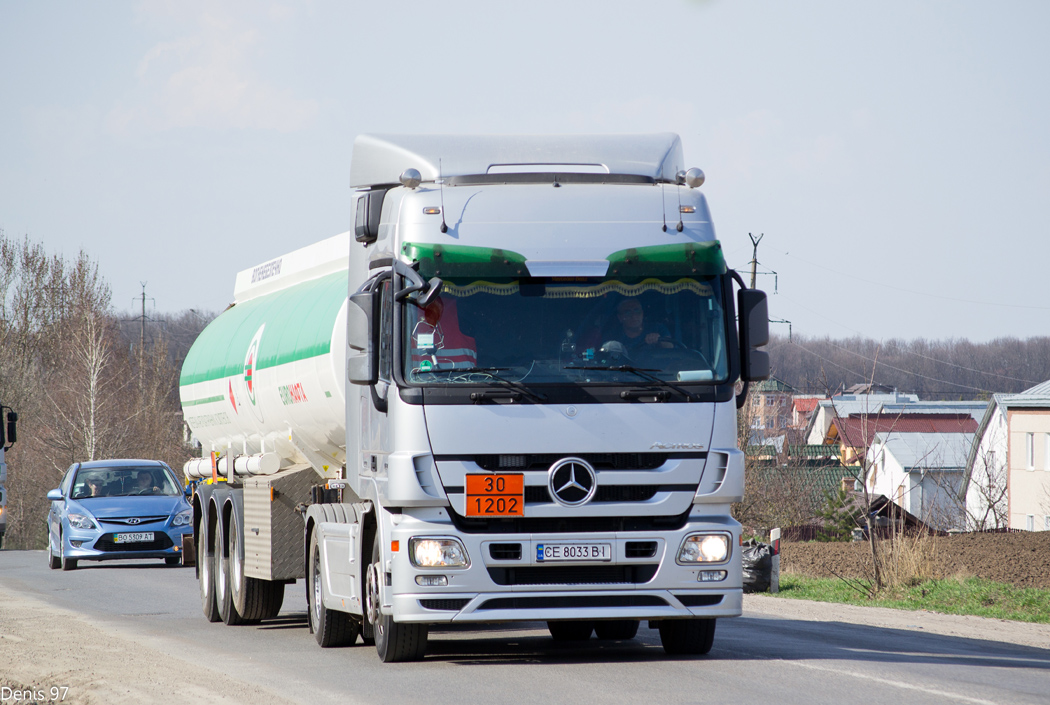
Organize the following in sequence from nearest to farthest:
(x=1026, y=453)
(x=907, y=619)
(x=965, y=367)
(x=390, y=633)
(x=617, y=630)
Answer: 1. (x=390, y=633)
2. (x=617, y=630)
3. (x=907, y=619)
4. (x=1026, y=453)
5. (x=965, y=367)

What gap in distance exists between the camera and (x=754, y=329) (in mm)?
8875

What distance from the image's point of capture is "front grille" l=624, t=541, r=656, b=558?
8.70 meters

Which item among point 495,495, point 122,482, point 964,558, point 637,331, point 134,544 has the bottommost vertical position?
point 964,558

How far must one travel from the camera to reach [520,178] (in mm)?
9414

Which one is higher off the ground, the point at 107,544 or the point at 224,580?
the point at 224,580

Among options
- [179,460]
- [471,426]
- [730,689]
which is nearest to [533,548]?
[471,426]

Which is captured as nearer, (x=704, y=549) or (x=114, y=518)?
(x=704, y=549)

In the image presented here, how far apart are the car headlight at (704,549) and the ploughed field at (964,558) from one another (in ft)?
34.3

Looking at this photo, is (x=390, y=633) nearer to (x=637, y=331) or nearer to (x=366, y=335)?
(x=366, y=335)

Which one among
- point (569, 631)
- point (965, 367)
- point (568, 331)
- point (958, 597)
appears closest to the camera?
point (568, 331)

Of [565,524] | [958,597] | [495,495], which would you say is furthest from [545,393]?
[958,597]

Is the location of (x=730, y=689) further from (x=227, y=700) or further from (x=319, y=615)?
(x=319, y=615)

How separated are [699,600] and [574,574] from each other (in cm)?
87

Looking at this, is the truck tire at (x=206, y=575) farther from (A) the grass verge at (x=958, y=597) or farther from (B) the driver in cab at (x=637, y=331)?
(A) the grass verge at (x=958, y=597)
